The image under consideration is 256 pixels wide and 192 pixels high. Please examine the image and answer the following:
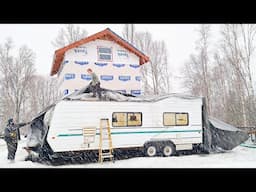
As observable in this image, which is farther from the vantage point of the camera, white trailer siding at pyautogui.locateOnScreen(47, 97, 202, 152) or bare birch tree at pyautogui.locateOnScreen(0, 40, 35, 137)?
bare birch tree at pyautogui.locateOnScreen(0, 40, 35, 137)

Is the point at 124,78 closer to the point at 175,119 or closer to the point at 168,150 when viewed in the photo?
the point at 175,119

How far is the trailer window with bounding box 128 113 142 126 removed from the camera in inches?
356

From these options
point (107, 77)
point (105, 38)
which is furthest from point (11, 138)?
point (105, 38)

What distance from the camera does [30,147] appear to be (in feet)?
29.3

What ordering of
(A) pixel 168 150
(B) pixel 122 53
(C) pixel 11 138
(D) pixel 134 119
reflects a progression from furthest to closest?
(B) pixel 122 53
(A) pixel 168 150
(D) pixel 134 119
(C) pixel 11 138

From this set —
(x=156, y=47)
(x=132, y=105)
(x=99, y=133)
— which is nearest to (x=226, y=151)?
(x=132, y=105)

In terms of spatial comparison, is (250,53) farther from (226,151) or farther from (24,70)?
(24,70)

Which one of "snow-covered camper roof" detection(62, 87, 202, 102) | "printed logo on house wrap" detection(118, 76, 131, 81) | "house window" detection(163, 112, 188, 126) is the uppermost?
"printed logo on house wrap" detection(118, 76, 131, 81)

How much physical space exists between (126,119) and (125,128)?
0.31 meters

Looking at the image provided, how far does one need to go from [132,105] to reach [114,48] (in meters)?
6.55

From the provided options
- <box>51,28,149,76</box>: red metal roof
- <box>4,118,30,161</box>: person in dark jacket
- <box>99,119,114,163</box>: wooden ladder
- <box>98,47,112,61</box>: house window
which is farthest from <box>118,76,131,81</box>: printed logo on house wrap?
<box>4,118,30,161</box>: person in dark jacket

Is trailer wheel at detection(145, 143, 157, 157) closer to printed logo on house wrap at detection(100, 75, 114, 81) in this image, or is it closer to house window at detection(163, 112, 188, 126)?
house window at detection(163, 112, 188, 126)

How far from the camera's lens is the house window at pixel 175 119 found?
9.52 m

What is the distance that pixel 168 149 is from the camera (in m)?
9.36
